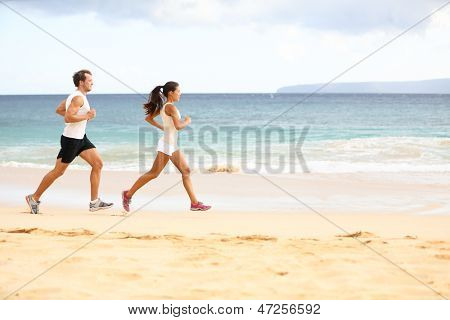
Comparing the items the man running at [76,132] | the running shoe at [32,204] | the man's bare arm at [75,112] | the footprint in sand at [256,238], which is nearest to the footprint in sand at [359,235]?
the footprint in sand at [256,238]

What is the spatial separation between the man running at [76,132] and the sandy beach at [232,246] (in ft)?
1.70

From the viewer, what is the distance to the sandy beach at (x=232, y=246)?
12.8ft

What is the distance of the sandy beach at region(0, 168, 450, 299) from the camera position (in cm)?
391

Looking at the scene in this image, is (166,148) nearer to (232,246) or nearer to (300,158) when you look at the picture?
(232,246)

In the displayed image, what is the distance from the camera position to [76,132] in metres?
6.41

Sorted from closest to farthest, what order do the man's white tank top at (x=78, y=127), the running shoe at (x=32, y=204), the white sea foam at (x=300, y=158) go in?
the man's white tank top at (x=78, y=127) < the running shoe at (x=32, y=204) < the white sea foam at (x=300, y=158)

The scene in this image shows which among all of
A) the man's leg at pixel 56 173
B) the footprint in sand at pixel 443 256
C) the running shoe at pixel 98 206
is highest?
the man's leg at pixel 56 173

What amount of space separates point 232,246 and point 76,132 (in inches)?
100

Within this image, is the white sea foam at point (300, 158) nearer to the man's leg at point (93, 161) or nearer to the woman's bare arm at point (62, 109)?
the man's leg at point (93, 161)

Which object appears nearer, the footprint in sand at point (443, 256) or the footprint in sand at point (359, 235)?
the footprint in sand at point (443, 256)

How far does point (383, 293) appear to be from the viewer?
3869mm

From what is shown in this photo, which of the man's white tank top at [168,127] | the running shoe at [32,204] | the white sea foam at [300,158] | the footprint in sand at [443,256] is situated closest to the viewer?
the footprint in sand at [443,256]

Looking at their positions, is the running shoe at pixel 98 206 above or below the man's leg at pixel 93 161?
below
